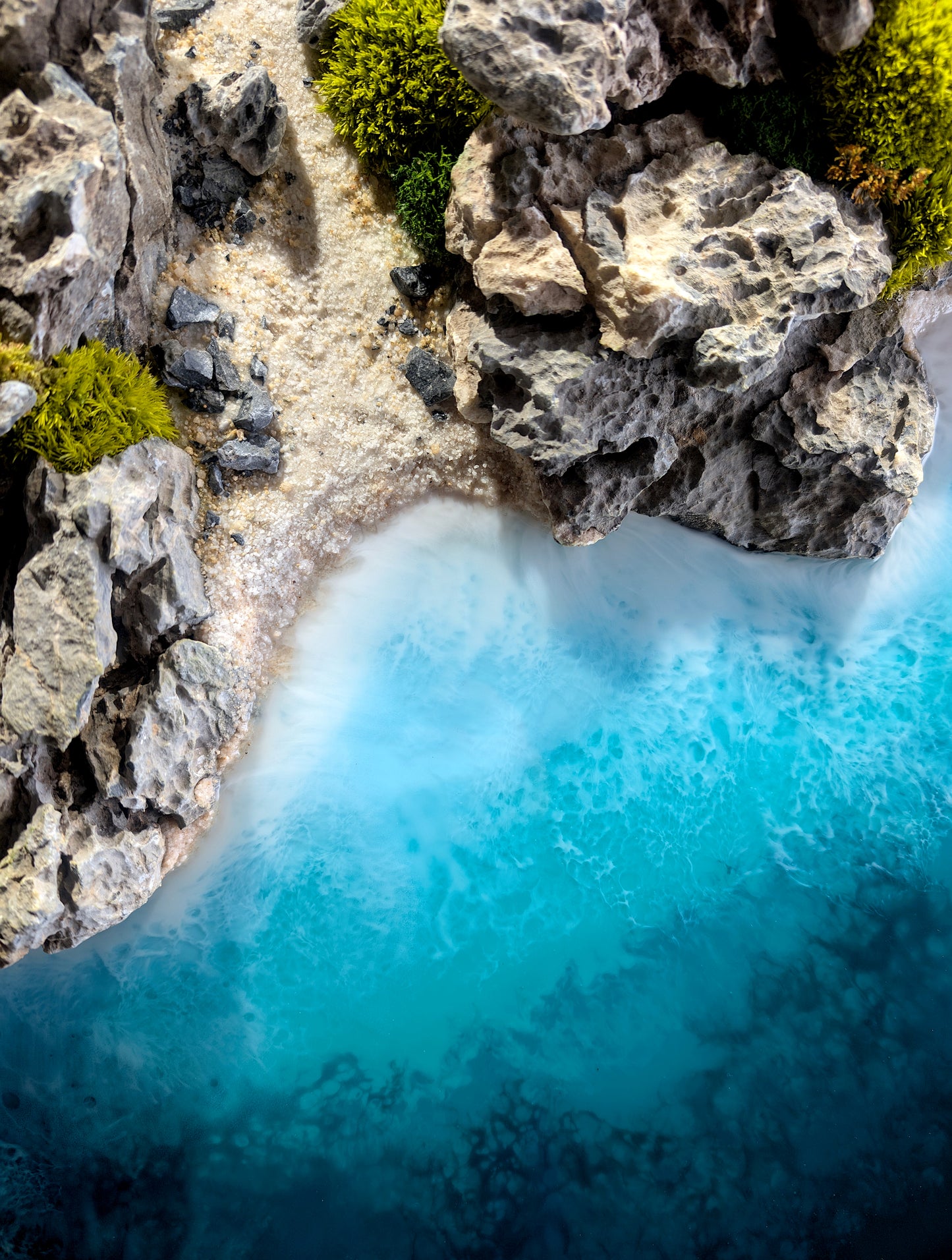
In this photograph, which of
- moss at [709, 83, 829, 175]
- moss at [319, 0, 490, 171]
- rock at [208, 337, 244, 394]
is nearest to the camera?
moss at [709, 83, 829, 175]

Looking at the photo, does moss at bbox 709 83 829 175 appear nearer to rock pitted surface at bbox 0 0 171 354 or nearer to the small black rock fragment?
rock pitted surface at bbox 0 0 171 354

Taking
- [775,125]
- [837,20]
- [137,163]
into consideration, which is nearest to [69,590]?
[137,163]

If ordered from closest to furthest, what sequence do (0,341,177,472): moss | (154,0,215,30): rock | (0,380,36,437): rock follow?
1. (0,380,36,437): rock
2. (0,341,177,472): moss
3. (154,0,215,30): rock

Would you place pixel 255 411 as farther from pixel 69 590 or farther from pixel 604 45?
pixel 604 45

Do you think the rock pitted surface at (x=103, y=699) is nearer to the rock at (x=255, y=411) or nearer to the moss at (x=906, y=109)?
the rock at (x=255, y=411)

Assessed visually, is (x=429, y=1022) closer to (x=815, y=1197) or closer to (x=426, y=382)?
(x=815, y=1197)

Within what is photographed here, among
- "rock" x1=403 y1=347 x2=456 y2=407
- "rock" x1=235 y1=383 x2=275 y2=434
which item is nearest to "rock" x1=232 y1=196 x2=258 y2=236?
"rock" x1=235 y1=383 x2=275 y2=434

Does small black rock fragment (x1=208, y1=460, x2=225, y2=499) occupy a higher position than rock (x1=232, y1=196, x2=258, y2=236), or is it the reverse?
rock (x1=232, y1=196, x2=258, y2=236)
